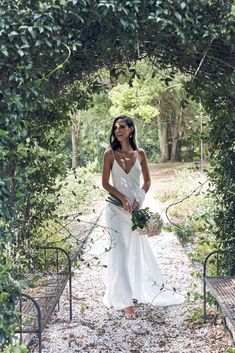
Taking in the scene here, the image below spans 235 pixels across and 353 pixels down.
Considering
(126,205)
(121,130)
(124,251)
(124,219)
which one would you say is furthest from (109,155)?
(124,251)

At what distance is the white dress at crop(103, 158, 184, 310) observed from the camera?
473cm

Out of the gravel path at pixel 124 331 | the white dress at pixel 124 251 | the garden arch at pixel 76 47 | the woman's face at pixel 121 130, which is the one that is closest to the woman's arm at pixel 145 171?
the white dress at pixel 124 251

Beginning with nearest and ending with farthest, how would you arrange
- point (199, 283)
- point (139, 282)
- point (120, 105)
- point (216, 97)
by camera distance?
point (216, 97)
point (139, 282)
point (199, 283)
point (120, 105)

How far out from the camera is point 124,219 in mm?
4742

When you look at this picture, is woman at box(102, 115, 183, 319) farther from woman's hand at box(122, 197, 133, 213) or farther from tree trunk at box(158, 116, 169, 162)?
tree trunk at box(158, 116, 169, 162)

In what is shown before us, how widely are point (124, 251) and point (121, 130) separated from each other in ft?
3.82

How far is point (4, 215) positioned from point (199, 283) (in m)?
3.68

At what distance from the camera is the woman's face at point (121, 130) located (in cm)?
469

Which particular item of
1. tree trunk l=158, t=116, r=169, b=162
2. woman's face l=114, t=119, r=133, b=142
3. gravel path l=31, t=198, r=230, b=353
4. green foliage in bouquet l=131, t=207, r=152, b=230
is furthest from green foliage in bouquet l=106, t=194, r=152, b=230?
tree trunk l=158, t=116, r=169, b=162

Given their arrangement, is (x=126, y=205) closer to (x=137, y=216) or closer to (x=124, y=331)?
(x=137, y=216)

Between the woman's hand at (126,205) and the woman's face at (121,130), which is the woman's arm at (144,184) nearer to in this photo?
the woman's hand at (126,205)

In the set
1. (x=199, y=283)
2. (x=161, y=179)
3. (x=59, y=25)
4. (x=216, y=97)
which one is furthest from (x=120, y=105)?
(x=59, y=25)

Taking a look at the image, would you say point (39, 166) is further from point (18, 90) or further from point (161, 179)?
point (161, 179)

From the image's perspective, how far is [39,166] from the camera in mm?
4570
